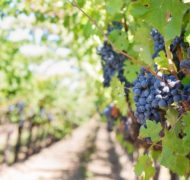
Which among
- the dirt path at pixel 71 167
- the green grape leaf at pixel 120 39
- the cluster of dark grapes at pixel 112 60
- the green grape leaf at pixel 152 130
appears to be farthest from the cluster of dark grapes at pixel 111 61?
the dirt path at pixel 71 167

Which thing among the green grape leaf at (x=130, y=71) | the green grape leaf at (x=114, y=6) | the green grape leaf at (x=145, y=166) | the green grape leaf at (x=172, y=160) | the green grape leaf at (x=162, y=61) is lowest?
the green grape leaf at (x=145, y=166)

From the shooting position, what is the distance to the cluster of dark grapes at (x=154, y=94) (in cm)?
204

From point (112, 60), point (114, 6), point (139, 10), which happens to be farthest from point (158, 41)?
point (112, 60)

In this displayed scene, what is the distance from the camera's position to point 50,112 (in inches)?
822

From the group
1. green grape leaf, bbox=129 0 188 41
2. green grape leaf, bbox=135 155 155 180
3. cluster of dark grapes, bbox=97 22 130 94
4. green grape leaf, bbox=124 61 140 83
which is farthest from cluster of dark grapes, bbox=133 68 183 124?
cluster of dark grapes, bbox=97 22 130 94

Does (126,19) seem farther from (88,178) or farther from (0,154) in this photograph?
(0,154)

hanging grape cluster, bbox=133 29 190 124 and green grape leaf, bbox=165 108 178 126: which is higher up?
hanging grape cluster, bbox=133 29 190 124

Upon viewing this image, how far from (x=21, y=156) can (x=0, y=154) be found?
1414 millimetres

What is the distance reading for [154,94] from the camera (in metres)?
2.07

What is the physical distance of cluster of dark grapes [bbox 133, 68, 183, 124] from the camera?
204 cm

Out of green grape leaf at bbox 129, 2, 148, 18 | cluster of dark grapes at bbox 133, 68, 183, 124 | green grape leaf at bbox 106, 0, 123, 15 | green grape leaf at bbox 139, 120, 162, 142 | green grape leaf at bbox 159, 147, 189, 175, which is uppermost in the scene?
green grape leaf at bbox 106, 0, 123, 15

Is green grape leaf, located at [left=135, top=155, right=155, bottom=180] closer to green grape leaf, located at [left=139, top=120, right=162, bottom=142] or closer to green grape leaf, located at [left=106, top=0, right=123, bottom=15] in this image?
green grape leaf, located at [left=139, top=120, right=162, bottom=142]

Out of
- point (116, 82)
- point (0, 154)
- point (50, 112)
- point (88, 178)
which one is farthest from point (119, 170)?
point (116, 82)

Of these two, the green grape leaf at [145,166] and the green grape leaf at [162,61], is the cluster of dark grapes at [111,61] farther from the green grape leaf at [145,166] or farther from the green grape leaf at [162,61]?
the green grape leaf at [162,61]
